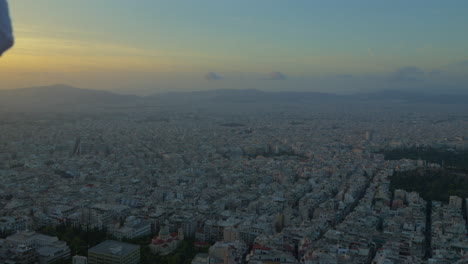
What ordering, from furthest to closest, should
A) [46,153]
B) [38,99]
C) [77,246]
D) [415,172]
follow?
[38,99] → [46,153] → [415,172] → [77,246]

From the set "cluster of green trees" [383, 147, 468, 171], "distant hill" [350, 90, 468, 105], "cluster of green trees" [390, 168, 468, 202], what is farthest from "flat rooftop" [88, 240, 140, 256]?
"distant hill" [350, 90, 468, 105]

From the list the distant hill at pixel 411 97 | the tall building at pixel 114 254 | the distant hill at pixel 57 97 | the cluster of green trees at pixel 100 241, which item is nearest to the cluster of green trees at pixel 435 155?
the cluster of green trees at pixel 100 241

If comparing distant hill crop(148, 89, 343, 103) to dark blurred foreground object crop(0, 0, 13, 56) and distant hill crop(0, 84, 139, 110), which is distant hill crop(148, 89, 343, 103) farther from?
dark blurred foreground object crop(0, 0, 13, 56)

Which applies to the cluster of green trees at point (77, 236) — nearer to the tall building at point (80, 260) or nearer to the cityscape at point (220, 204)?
the cityscape at point (220, 204)

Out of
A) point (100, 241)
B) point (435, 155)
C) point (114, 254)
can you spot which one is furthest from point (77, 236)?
point (435, 155)

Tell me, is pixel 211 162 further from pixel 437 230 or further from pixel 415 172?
pixel 437 230

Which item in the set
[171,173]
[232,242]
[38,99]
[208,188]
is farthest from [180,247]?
[38,99]
